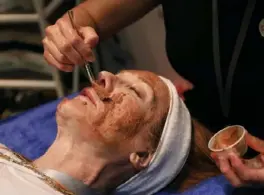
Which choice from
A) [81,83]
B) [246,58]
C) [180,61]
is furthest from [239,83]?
[81,83]

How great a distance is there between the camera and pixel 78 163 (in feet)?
4.50

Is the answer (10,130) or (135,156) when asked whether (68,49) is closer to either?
(135,156)

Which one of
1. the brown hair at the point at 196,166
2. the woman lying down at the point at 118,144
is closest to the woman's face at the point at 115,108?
the woman lying down at the point at 118,144

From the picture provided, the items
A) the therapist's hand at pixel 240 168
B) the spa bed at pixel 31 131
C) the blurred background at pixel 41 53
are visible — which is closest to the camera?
the therapist's hand at pixel 240 168

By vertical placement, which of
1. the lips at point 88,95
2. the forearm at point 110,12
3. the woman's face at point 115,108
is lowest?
the woman's face at point 115,108

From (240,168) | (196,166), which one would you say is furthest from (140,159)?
(240,168)

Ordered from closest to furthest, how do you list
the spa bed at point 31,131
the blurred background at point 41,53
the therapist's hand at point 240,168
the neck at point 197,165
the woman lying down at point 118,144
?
the therapist's hand at point 240,168
the woman lying down at point 118,144
the neck at point 197,165
the spa bed at point 31,131
the blurred background at point 41,53

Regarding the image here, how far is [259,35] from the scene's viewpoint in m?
1.37

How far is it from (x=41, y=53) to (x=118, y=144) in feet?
2.90

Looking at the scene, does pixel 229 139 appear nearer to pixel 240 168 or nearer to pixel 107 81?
pixel 240 168

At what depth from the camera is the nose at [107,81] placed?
139 cm

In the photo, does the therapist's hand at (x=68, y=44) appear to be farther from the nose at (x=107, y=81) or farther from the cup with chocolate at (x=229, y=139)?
the cup with chocolate at (x=229, y=139)

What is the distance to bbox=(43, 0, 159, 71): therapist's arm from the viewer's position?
134 centimetres

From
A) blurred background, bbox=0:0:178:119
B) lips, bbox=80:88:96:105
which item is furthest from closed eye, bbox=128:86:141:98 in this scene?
blurred background, bbox=0:0:178:119
